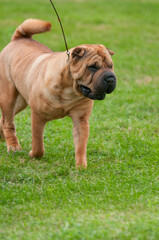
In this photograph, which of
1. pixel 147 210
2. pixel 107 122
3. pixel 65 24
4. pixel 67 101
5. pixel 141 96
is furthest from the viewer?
pixel 65 24

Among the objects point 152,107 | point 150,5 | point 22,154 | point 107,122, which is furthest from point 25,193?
point 150,5

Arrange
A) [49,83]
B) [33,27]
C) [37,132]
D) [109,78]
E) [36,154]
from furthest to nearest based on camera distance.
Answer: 1. [33,27]
2. [36,154]
3. [37,132]
4. [49,83]
5. [109,78]

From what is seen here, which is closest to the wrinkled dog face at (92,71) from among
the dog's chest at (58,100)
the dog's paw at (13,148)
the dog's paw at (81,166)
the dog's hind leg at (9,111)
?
the dog's chest at (58,100)

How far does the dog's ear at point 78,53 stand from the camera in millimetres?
4246

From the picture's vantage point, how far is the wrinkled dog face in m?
4.19

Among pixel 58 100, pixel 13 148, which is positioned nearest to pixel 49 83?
pixel 58 100

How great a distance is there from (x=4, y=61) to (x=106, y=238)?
3.01 meters

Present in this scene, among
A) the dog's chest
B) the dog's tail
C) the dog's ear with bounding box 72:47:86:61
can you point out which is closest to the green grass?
the dog's chest

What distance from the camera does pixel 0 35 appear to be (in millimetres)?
11250

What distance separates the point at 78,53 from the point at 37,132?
3.59ft

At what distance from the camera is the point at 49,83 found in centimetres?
452

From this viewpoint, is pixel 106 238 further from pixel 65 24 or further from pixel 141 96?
pixel 65 24

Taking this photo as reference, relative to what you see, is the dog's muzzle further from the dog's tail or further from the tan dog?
the dog's tail

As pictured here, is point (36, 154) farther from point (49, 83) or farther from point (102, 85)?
point (102, 85)
